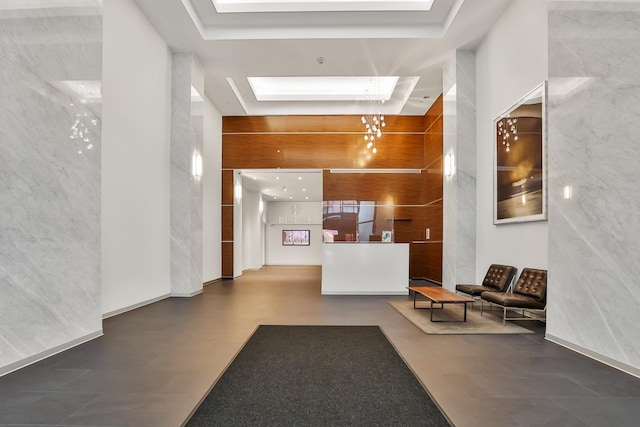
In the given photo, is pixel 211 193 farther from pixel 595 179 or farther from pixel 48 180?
pixel 595 179

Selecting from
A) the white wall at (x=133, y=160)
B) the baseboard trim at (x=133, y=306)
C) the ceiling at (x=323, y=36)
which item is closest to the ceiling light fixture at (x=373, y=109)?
the ceiling at (x=323, y=36)

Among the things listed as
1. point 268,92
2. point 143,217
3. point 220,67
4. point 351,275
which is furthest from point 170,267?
point 268,92

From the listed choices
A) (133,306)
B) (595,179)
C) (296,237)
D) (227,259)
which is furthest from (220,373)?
(296,237)

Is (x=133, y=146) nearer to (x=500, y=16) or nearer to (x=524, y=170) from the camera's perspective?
(x=524, y=170)

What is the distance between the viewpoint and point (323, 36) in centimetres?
723

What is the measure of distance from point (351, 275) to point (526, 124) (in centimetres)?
447

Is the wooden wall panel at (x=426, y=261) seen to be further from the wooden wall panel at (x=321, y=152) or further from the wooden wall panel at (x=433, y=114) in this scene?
the wooden wall panel at (x=433, y=114)

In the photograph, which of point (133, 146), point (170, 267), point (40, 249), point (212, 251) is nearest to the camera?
point (40, 249)

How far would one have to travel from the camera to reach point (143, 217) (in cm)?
653

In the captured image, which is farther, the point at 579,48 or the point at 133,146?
the point at 133,146

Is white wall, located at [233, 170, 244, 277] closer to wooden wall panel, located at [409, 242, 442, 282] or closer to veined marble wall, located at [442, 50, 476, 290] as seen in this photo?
wooden wall panel, located at [409, 242, 442, 282]

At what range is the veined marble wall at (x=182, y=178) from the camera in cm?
765

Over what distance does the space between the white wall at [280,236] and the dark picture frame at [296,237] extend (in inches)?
6.2

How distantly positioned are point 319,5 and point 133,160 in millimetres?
4124
